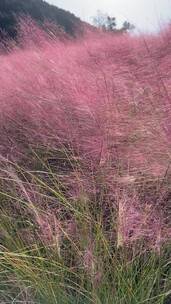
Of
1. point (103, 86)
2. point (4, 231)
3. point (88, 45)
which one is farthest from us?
point (88, 45)

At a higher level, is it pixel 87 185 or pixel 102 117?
pixel 102 117

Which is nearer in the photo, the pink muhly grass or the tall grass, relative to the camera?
the tall grass

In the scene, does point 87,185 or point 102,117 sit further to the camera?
point 102,117

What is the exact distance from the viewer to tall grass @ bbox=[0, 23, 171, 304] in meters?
1.77

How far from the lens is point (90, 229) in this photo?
1840mm

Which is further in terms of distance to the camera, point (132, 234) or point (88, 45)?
point (88, 45)

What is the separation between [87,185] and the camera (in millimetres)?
2090

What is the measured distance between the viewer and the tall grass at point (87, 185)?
177 cm

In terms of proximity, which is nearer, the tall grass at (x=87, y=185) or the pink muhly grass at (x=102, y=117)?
the tall grass at (x=87, y=185)

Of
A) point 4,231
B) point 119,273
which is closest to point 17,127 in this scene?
point 4,231

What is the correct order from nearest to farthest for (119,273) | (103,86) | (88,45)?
(119,273) < (103,86) < (88,45)

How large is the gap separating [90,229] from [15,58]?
2725mm

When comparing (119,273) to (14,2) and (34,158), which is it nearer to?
(34,158)

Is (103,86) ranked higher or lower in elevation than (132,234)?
higher
